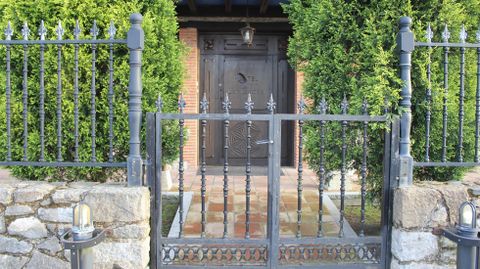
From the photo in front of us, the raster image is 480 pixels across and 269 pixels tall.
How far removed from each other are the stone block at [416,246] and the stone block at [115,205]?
195 centimetres

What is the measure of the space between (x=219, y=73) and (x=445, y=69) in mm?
4981

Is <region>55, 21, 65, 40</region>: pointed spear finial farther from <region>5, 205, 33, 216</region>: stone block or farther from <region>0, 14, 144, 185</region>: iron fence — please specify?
<region>5, 205, 33, 216</region>: stone block

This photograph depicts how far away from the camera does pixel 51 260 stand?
115 inches

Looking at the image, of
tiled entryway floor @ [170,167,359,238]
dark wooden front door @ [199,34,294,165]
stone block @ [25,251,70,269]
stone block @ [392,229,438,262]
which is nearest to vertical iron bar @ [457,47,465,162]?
stone block @ [392,229,438,262]

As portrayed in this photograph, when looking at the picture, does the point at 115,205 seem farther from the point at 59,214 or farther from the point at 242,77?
the point at 242,77

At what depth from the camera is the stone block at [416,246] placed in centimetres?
289

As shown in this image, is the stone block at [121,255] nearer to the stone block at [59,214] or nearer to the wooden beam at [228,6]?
the stone block at [59,214]

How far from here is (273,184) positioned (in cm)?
302

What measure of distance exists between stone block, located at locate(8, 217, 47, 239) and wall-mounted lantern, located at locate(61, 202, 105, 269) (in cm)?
65

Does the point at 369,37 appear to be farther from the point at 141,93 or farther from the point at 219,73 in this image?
the point at 219,73

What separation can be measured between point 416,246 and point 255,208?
212 cm

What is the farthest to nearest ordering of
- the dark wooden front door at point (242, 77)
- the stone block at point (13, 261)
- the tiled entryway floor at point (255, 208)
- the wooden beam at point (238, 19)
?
the dark wooden front door at point (242, 77)
the wooden beam at point (238, 19)
the tiled entryway floor at point (255, 208)
the stone block at point (13, 261)

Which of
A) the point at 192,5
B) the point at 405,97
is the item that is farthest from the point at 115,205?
the point at 192,5

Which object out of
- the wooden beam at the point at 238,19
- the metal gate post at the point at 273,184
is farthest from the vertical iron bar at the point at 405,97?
the wooden beam at the point at 238,19
